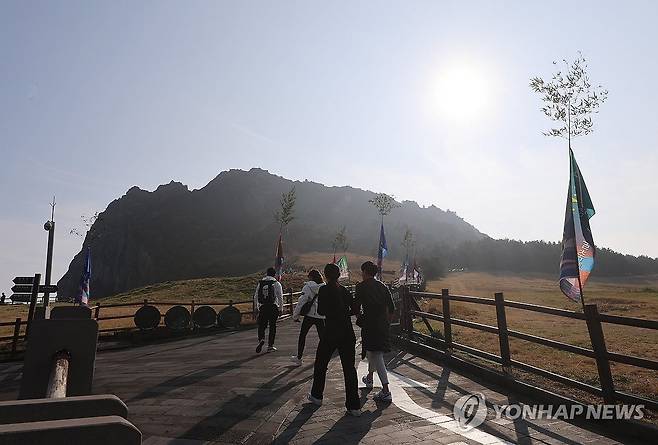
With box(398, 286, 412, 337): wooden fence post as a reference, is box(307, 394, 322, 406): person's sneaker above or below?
below

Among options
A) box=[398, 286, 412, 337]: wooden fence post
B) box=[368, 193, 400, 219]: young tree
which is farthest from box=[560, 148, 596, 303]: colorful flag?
box=[368, 193, 400, 219]: young tree

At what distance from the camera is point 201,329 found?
57.2ft

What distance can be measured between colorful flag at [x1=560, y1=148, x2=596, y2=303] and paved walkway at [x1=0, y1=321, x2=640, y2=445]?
2949 millimetres

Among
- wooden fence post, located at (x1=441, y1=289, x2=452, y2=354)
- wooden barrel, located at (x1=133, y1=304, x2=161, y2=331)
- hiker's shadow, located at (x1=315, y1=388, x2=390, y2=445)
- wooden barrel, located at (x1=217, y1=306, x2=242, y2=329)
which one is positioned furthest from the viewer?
wooden barrel, located at (x1=217, y1=306, x2=242, y2=329)

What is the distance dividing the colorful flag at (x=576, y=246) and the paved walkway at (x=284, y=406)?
295cm

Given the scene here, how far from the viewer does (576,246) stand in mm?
8648

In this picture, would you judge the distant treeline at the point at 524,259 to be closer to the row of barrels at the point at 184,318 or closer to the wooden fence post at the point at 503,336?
the row of barrels at the point at 184,318

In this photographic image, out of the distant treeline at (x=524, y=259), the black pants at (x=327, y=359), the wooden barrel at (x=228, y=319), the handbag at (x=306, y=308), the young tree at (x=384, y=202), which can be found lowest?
the wooden barrel at (x=228, y=319)

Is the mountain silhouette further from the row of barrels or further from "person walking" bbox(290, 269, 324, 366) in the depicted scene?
"person walking" bbox(290, 269, 324, 366)

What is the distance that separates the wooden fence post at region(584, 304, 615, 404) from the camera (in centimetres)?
536

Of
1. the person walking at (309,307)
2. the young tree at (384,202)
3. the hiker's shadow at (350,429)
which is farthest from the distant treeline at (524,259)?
the hiker's shadow at (350,429)

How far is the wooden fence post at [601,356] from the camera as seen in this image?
5363 mm

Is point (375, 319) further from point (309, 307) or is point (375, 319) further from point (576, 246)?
point (576, 246)

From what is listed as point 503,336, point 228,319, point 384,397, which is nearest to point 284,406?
point 384,397
